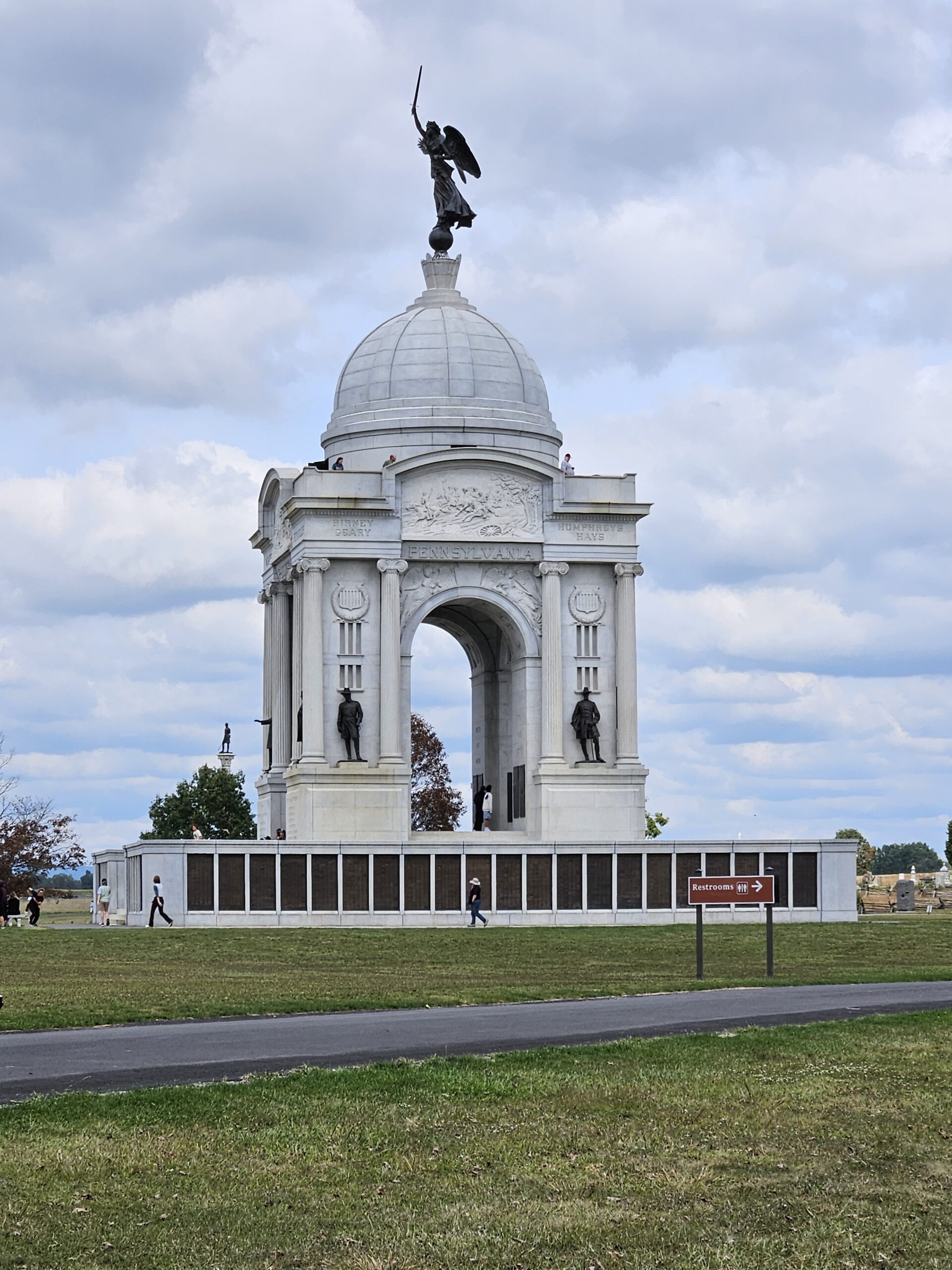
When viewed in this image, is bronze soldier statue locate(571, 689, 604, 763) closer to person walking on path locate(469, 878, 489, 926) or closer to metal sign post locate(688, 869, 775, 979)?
person walking on path locate(469, 878, 489, 926)

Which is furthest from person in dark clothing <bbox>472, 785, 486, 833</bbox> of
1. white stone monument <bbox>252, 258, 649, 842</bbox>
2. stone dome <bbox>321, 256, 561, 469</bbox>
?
stone dome <bbox>321, 256, 561, 469</bbox>

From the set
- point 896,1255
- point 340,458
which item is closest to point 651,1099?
point 896,1255

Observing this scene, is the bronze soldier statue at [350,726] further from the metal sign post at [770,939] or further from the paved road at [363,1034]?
the paved road at [363,1034]

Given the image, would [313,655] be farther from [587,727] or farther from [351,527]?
[587,727]

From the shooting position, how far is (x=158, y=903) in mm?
59344

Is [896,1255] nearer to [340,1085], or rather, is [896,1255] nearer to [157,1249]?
[157,1249]

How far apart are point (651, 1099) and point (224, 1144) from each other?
4354 mm

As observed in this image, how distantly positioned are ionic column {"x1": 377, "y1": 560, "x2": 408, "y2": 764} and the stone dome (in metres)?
5.38

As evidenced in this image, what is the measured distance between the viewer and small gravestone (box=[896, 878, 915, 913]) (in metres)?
92.1

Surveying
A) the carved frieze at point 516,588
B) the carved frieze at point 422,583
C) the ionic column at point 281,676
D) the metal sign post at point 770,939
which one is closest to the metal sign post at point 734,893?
the metal sign post at point 770,939

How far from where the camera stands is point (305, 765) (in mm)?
69125

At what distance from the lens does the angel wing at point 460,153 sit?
260 ft

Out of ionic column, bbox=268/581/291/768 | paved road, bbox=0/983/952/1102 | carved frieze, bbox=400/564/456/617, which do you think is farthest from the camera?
ionic column, bbox=268/581/291/768

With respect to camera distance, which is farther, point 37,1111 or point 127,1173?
point 37,1111
